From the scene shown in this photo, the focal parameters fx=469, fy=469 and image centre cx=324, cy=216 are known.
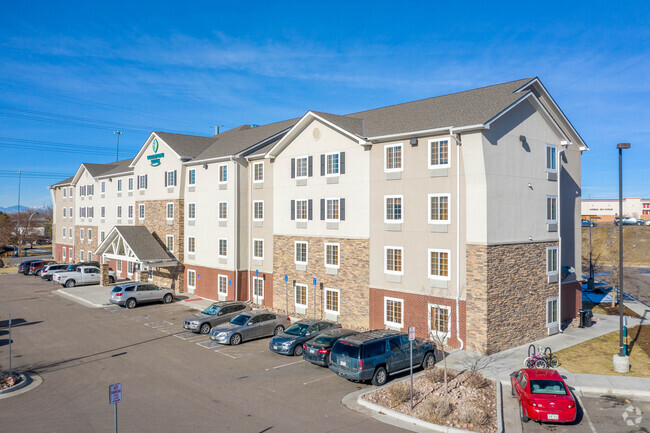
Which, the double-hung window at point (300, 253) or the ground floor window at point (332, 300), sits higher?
the double-hung window at point (300, 253)

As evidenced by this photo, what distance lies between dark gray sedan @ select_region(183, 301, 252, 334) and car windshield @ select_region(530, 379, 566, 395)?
17.7 meters

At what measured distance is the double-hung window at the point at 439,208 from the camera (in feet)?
76.2

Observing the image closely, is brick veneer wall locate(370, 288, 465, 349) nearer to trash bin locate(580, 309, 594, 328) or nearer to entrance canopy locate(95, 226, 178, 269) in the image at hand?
trash bin locate(580, 309, 594, 328)

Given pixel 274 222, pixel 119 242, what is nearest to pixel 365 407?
pixel 274 222

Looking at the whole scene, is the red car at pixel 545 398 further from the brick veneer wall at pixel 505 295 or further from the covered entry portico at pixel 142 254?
the covered entry portico at pixel 142 254

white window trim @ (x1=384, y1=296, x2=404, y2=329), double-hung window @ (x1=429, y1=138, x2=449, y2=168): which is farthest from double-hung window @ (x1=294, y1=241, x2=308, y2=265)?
double-hung window @ (x1=429, y1=138, x2=449, y2=168)

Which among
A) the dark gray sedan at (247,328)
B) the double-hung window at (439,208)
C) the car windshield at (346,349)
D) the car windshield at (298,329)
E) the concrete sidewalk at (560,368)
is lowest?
the concrete sidewalk at (560,368)

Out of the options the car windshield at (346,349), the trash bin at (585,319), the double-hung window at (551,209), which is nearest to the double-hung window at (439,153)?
the double-hung window at (551,209)

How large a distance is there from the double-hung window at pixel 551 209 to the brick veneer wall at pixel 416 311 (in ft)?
26.2

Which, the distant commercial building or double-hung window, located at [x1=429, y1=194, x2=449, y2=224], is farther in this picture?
double-hung window, located at [x1=429, y1=194, x2=449, y2=224]

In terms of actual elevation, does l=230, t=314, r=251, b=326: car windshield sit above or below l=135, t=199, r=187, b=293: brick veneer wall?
below

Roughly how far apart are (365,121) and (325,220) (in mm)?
6811

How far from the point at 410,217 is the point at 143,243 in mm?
26299

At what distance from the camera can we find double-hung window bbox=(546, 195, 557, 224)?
26000mm
